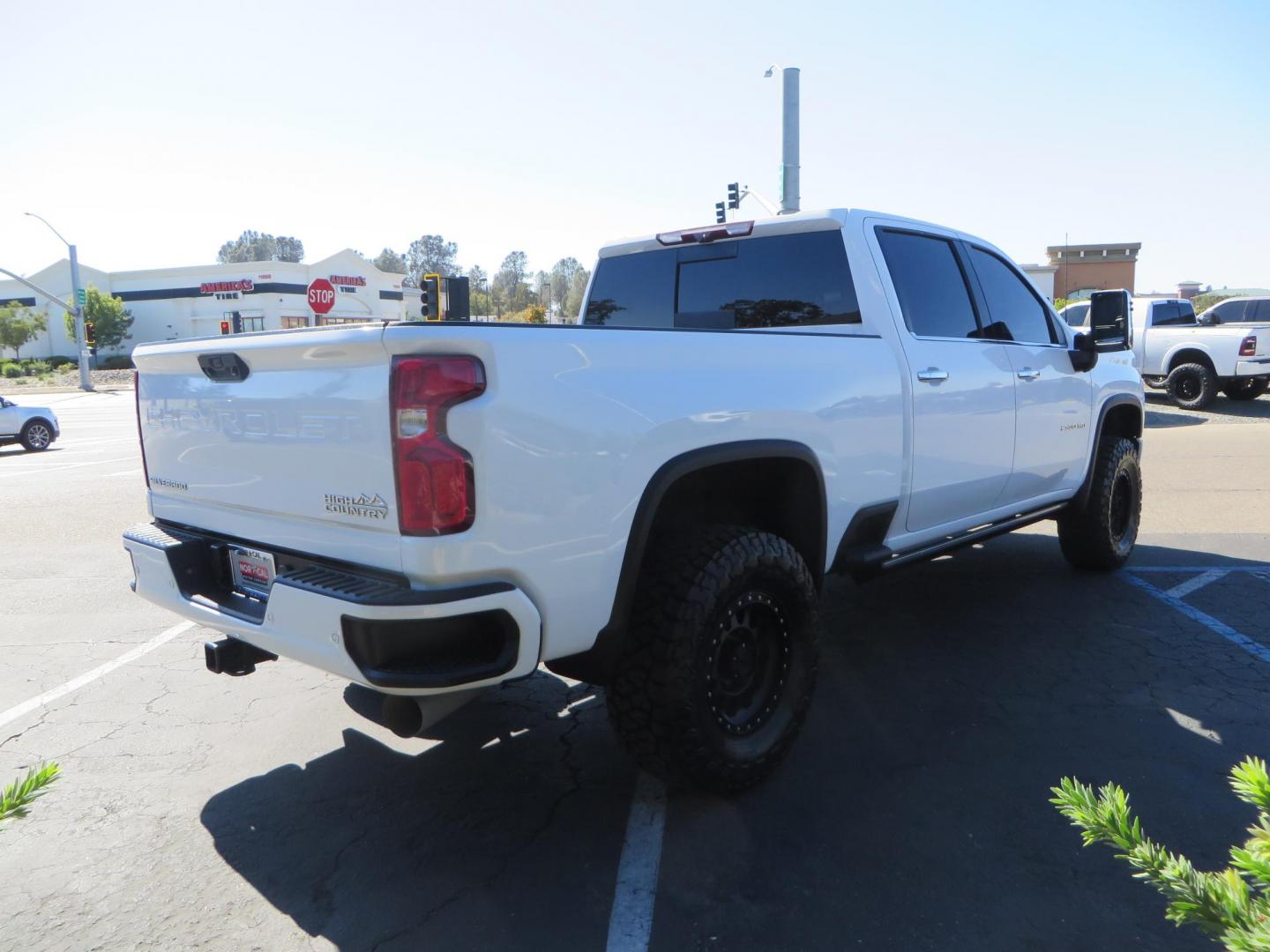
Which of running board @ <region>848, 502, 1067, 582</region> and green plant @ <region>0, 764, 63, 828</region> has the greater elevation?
green plant @ <region>0, 764, 63, 828</region>

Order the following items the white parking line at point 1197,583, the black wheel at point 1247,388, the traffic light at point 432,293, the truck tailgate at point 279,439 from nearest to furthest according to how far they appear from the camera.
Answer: the truck tailgate at point 279,439
the white parking line at point 1197,583
the traffic light at point 432,293
the black wheel at point 1247,388

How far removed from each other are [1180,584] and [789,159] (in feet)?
45.9

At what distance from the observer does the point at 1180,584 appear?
5898 mm

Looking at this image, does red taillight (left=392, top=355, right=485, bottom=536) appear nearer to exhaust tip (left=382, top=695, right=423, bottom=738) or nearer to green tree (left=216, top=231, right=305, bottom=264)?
exhaust tip (left=382, top=695, right=423, bottom=738)

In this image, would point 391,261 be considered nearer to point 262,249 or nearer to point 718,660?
point 262,249

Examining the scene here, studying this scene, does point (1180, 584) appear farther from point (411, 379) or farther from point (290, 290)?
point (290, 290)

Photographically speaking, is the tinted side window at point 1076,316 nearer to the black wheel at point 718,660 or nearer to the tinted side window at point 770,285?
the tinted side window at point 770,285

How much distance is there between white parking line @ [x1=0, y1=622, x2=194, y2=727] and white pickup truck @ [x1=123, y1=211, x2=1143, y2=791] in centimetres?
133

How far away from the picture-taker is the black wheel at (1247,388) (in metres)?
17.9

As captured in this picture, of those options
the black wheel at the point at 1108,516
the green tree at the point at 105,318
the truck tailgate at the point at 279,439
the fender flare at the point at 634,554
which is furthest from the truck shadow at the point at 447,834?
the green tree at the point at 105,318

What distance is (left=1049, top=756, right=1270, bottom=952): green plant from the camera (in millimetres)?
1088

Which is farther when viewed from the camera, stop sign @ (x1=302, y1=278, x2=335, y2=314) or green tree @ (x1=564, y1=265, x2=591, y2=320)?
stop sign @ (x1=302, y1=278, x2=335, y2=314)

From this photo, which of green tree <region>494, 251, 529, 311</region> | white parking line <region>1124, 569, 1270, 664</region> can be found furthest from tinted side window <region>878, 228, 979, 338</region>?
green tree <region>494, 251, 529, 311</region>

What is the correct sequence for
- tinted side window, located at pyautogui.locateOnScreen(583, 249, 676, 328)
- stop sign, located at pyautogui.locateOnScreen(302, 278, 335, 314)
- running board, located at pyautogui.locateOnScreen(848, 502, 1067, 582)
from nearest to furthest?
running board, located at pyautogui.locateOnScreen(848, 502, 1067, 582)
tinted side window, located at pyautogui.locateOnScreen(583, 249, 676, 328)
stop sign, located at pyautogui.locateOnScreen(302, 278, 335, 314)
